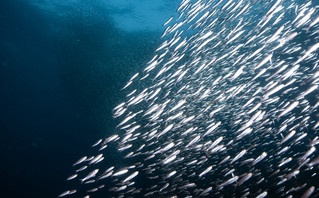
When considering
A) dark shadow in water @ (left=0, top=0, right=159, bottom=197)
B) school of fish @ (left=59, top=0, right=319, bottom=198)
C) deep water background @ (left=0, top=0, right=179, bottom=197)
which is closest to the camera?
school of fish @ (left=59, top=0, right=319, bottom=198)

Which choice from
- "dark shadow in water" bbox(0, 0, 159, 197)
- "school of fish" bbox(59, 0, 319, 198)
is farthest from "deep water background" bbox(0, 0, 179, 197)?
"school of fish" bbox(59, 0, 319, 198)

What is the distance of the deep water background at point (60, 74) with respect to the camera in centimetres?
1872

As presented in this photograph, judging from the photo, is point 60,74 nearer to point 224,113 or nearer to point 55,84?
point 55,84

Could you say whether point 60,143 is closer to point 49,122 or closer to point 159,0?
point 49,122

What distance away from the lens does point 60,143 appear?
23.1 meters

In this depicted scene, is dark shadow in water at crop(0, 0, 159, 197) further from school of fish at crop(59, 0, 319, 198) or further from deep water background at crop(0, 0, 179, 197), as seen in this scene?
school of fish at crop(59, 0, 319, 198)

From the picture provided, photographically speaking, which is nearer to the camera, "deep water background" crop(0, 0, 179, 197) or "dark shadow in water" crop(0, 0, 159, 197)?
"deep water background" crop(0, 0, 179, 197)

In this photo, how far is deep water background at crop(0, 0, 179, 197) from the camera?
61.4 ft

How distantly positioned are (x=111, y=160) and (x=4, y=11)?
1713cm

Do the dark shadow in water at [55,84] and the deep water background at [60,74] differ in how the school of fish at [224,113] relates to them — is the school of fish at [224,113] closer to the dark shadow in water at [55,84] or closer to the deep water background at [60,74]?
the deep water background at [60,74]

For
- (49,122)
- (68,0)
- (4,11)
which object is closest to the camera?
(4,11)

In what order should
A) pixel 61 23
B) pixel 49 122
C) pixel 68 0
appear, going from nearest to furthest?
pixel 68 0, pixel 61 23, pixel 49 122

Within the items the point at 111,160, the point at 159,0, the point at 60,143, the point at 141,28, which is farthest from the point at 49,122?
the point at 159,0

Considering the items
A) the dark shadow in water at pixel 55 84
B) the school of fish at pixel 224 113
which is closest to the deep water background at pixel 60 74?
the dark shadow in water at pixel 55 84
